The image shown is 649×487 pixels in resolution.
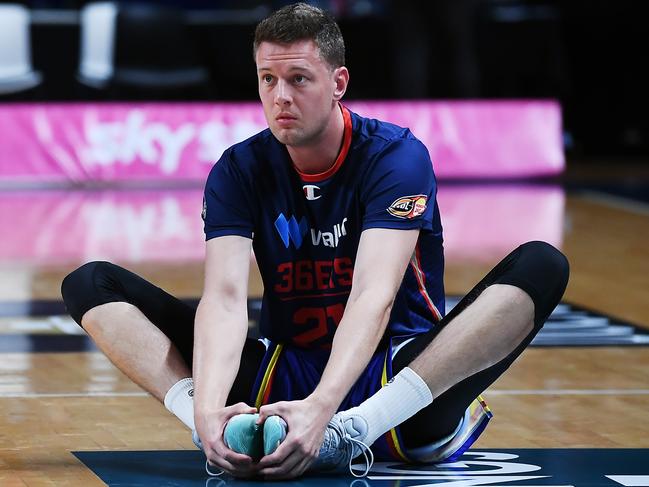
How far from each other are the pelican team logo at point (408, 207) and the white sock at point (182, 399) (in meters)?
0.63

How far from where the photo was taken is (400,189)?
3.58 m

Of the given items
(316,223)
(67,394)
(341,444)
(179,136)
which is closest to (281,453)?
(341,444)

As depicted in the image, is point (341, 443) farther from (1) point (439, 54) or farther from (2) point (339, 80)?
(1) point (439, 54)

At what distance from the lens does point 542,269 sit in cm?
349

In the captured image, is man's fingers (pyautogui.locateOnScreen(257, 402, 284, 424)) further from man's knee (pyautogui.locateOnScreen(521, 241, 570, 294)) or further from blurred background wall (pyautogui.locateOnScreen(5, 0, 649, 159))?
blurred background wall (pyautogui.locateOnScreen(5, 0, 649, 159))

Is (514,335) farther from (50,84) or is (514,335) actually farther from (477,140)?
(50,84)

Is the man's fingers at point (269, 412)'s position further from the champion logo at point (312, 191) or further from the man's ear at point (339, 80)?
the man's ear at point (339, 80)

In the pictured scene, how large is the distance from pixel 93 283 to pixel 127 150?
24.7ft

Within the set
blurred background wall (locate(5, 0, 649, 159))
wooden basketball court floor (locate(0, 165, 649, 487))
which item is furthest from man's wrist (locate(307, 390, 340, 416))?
blurred background wall (locate(5, 0, 649, 159))

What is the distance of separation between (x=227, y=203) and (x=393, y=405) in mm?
641

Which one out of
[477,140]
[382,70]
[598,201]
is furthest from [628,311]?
[382,70]

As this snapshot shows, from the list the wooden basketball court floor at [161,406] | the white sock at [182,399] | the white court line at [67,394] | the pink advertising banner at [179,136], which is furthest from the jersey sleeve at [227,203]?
the pink advertising banner at [179,136]

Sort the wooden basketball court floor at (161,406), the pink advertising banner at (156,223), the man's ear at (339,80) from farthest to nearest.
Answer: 1. the pink advertising banner at (156,223)
2. the wooden basketball court floor at (161,406)
3. the man's ear at (339,80)

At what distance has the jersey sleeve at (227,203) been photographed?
143 inches
